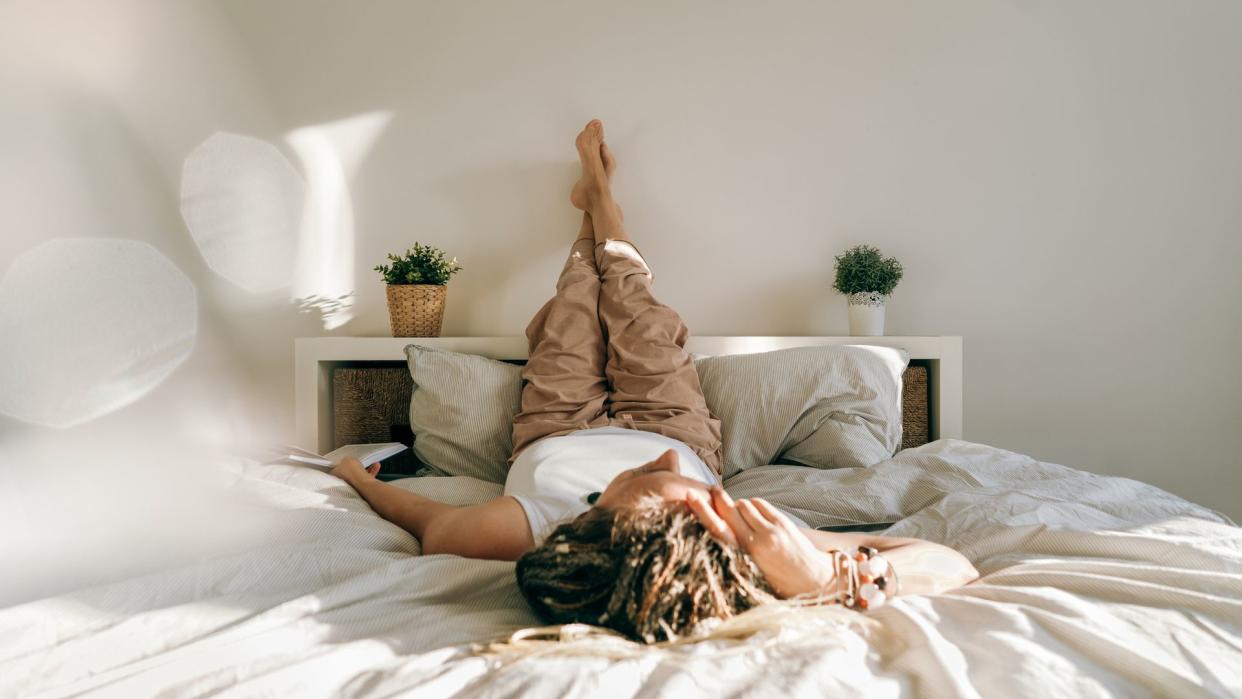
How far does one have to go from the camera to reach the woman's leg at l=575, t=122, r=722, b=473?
5.98 ft

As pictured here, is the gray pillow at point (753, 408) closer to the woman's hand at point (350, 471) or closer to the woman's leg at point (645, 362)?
the woman's leg at point (645, 362)

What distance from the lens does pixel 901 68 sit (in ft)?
8.24

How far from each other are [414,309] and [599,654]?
1748 millimetres

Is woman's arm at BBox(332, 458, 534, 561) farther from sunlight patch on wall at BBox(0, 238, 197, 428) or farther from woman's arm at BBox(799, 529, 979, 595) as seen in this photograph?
sunlight patch on wall at BBox(0, 238, 197, 428)

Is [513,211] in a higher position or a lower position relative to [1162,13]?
lower

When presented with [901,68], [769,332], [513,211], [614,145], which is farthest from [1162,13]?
[513,211]

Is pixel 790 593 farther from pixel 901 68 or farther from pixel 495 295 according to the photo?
pixel 901 68

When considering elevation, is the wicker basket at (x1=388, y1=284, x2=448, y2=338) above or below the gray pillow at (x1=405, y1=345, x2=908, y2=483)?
above

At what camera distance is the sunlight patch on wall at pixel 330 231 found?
2.60 m

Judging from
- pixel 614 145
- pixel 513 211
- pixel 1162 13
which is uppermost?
pixel 1162 13

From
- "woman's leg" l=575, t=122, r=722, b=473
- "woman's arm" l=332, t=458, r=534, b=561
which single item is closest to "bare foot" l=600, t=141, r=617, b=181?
"woman's leg" l=575, t=122, r=722, b=473

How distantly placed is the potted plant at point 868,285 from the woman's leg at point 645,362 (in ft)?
2.11

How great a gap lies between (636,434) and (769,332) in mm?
1039

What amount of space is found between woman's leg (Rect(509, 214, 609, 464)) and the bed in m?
0.72
